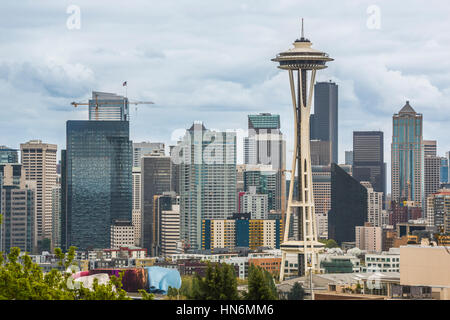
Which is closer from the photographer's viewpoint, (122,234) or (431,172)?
(122,234)

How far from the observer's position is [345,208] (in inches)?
3698

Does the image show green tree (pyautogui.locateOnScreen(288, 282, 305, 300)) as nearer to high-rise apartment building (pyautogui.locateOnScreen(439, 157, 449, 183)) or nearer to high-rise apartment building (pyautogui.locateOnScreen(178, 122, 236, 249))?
high-rise apartment building (pyautogui.locateOnScreen(178, 122, 236, 249))

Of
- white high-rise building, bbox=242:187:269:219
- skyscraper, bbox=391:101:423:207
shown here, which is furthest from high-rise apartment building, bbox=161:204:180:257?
skyscraper, bbox=391:101:423:207

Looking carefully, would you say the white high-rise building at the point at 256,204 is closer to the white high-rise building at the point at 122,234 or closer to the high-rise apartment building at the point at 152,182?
the high-rise apartment building at the point at 152,182

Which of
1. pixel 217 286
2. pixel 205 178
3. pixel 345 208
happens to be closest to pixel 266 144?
pixel 345 208

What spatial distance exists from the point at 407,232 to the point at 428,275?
63904 millimetres

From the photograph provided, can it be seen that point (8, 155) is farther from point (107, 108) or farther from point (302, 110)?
point (302, 110)

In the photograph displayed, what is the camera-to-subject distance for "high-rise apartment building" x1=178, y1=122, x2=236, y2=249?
274 feet

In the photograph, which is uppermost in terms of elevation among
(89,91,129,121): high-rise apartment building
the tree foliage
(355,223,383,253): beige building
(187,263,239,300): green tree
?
(89,91,129,121): high-rise apartment building

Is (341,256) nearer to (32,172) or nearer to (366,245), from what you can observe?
(366,245)

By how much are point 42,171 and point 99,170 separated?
7.03 metres

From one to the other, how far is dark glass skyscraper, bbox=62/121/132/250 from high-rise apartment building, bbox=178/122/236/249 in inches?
424

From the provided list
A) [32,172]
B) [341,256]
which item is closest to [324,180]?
[32,172]

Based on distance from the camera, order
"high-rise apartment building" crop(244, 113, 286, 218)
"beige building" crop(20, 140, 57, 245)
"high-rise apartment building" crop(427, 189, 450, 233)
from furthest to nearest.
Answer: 1. "high-rise apartment building" crop(244, 113, 286, 218)
2. "beige building" crop(20, 140, 57, 245)
3. "high-rise apartment building" crop(427, 189, 450, 233)
